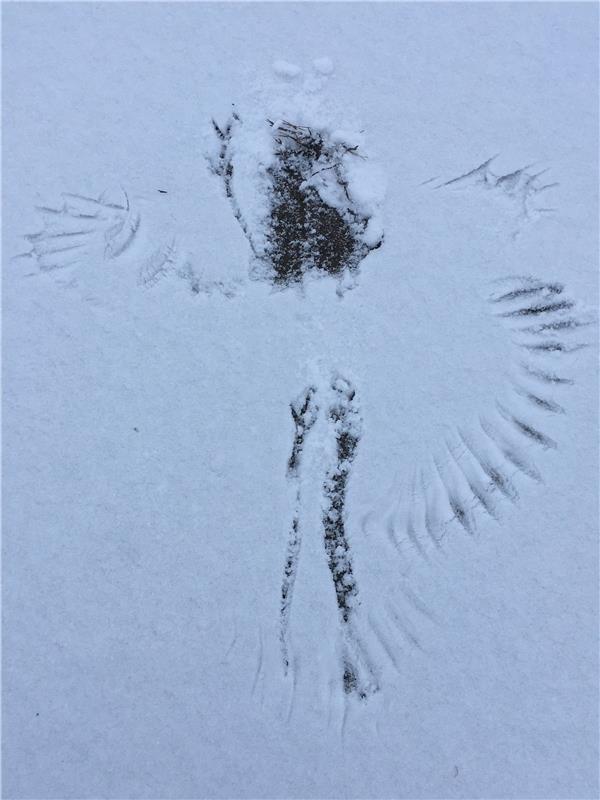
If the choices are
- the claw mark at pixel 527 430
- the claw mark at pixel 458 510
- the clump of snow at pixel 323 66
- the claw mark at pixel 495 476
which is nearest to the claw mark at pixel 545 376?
the claw mark at pixel 527 430

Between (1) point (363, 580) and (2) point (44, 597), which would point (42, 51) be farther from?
(1) point (363, 580)

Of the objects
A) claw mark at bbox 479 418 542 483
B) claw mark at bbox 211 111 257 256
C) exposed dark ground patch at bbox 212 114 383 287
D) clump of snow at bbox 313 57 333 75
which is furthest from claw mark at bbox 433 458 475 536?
clump of snow at bbox 313 57 333 75

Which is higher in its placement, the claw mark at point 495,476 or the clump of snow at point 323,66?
the clump of snow at point 323,66

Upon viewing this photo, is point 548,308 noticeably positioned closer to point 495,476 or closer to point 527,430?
point 527,430

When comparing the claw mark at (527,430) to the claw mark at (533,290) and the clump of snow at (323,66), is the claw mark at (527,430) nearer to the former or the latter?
the claw mark at (533,290)

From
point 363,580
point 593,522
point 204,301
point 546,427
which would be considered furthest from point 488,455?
point 204,301

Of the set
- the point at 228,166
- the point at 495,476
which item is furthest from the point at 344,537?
the point at 228,166

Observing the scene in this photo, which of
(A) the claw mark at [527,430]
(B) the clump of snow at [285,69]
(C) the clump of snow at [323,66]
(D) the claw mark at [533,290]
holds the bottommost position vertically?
(A) the claw mark at [527,430]
